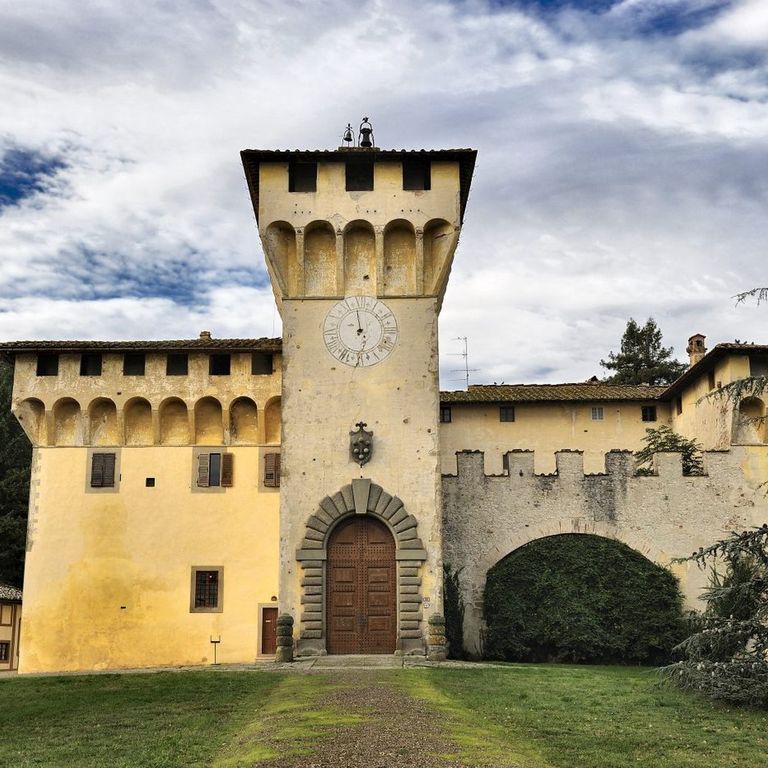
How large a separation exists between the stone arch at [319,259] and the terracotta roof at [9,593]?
16817mm

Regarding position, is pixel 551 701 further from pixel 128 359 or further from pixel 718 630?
pixel 128 359

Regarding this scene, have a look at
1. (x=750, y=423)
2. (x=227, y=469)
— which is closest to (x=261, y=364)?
(x=227, y=469)

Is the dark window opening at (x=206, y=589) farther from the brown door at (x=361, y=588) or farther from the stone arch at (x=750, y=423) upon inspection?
the stone arch at (x=750, y=423)

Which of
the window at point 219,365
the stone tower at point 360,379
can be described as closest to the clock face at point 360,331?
the stone tower at point 360,379

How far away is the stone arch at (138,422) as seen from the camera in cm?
2886

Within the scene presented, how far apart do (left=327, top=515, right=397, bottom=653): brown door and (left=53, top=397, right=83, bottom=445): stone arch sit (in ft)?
28.9

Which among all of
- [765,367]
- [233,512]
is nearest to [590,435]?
[765,367]

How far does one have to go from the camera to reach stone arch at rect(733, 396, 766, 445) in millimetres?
29031

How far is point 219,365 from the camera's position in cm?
2912

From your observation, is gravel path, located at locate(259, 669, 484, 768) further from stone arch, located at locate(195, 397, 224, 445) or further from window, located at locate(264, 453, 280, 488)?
stone arch, located at locate(195, 397, 224, 445)

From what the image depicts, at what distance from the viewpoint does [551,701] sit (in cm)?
1684

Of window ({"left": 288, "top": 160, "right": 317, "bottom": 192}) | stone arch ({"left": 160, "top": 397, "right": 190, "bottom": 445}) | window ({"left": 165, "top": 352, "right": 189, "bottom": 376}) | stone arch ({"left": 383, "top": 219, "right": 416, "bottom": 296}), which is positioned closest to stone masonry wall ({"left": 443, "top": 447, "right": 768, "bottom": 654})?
stone arch ({"left": 383, "top": 219, "right": 416, "bottom": 296})

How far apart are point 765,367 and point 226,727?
21.0 meters

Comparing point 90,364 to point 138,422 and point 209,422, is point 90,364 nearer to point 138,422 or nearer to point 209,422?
point 138,422
